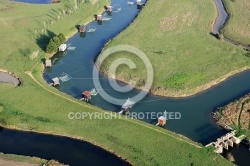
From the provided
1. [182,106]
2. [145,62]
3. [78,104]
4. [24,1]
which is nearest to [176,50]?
[145,62]

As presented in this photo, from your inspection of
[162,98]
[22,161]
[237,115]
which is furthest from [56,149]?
[237,115]

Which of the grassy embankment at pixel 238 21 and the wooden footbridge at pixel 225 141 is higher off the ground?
the grassy embankment at pixel 238 21

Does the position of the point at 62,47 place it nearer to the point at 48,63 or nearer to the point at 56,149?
the point at 48,63

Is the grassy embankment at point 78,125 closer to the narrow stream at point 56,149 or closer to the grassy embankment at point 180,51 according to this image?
the narrow stream at point 56,149

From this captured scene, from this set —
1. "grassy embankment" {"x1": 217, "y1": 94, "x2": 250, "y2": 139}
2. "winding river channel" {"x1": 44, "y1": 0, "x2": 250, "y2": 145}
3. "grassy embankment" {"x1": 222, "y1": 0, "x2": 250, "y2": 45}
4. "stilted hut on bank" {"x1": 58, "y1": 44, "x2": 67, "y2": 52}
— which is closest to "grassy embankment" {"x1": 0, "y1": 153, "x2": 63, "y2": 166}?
"winding river channel" {"x1": 44, "y1": 0, "x2": 250, "y2": 145}

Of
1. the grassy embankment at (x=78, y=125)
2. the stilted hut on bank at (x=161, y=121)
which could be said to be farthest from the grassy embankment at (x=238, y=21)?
the grassy embankment at (x=78, y=125)

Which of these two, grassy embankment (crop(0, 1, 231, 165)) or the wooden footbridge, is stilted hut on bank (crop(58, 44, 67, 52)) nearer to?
grassy embankment (crop(0, 1, 231, 165))
